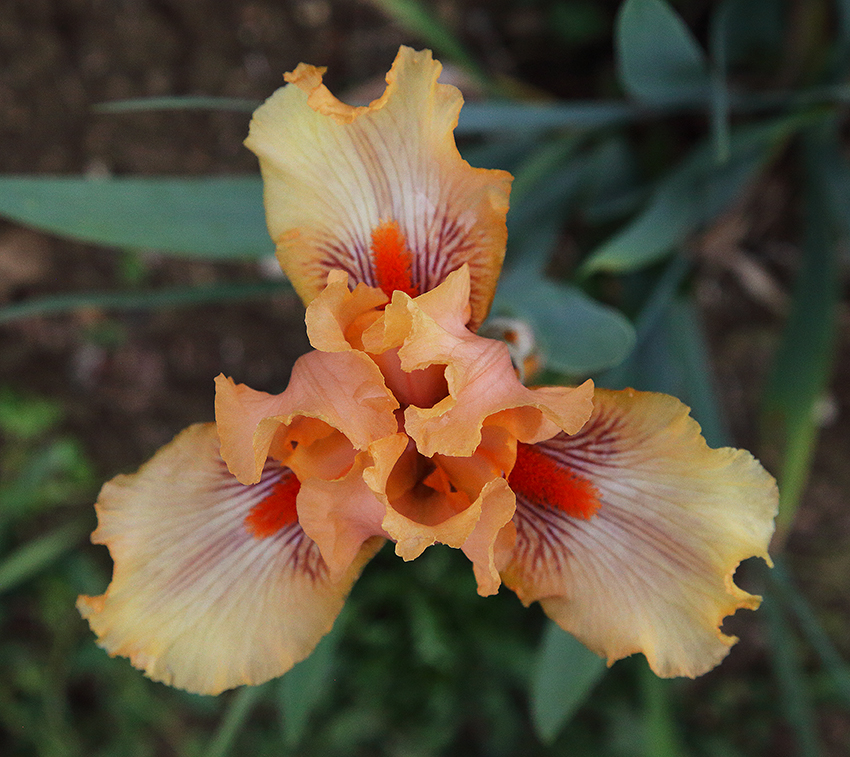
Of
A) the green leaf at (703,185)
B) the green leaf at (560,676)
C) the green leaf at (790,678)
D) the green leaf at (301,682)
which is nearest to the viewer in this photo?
the green leaf at (560,676)

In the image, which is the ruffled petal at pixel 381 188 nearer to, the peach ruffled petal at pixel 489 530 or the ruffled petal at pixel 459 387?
the ruffled petal at pixel 459 387

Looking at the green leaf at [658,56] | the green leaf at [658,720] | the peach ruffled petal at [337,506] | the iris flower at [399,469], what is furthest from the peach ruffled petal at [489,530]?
the green leaf at [658,720]

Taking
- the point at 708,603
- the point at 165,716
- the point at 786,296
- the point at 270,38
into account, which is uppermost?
the point at 270,38

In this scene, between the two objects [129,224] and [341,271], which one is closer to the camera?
[341,271]

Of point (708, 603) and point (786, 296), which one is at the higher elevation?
point (708, 603)

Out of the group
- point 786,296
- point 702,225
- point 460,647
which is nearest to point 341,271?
point 702,225

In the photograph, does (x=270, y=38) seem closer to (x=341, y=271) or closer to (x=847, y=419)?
(x=341, y=271)
